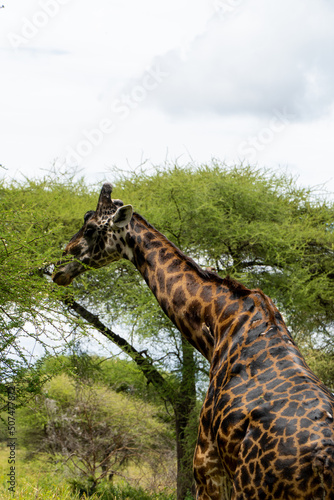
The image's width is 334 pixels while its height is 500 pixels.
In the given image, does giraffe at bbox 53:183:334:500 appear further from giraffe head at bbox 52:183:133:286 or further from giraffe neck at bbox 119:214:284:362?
giraffe head at bbox 52:183:133:286

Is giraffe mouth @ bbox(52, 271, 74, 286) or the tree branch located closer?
giraffe mouth @ bbox(52, 271, 74, 286)

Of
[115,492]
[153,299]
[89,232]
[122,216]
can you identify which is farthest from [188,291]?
[115,492]

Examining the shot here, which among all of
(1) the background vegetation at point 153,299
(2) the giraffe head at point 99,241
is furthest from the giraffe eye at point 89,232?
(1) the background vegetation at point 153,299

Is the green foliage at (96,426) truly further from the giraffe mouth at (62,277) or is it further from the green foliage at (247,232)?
the giraffe mouth at (62,277)

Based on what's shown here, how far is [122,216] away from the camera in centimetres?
631

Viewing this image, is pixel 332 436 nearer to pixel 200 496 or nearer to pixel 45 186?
pixel 200 496

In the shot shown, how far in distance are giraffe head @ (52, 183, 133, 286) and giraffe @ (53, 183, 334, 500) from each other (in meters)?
0.56

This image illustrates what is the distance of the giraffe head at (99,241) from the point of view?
6.41 meters

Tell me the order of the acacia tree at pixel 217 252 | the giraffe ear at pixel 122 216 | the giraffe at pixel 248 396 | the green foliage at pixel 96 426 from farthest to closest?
1. the green foliage at pixel 96 426
2. the acacia tree at pixel 217 252
3. the giraffe ear at pixel 122 216
4. the giraffe at pixel 248 396

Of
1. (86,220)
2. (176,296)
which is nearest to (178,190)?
(86,220)

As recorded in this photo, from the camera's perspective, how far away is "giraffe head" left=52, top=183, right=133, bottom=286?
6.41m

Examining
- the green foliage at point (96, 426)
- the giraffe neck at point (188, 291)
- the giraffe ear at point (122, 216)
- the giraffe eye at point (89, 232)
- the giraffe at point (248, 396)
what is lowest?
the giraffe at point (248, 396)

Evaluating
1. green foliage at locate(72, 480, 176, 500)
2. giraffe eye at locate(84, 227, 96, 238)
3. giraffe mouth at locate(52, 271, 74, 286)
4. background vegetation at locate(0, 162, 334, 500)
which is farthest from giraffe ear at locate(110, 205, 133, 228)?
green foliage at locate(72, 480, 176, 500)

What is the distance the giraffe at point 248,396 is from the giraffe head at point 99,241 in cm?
56
